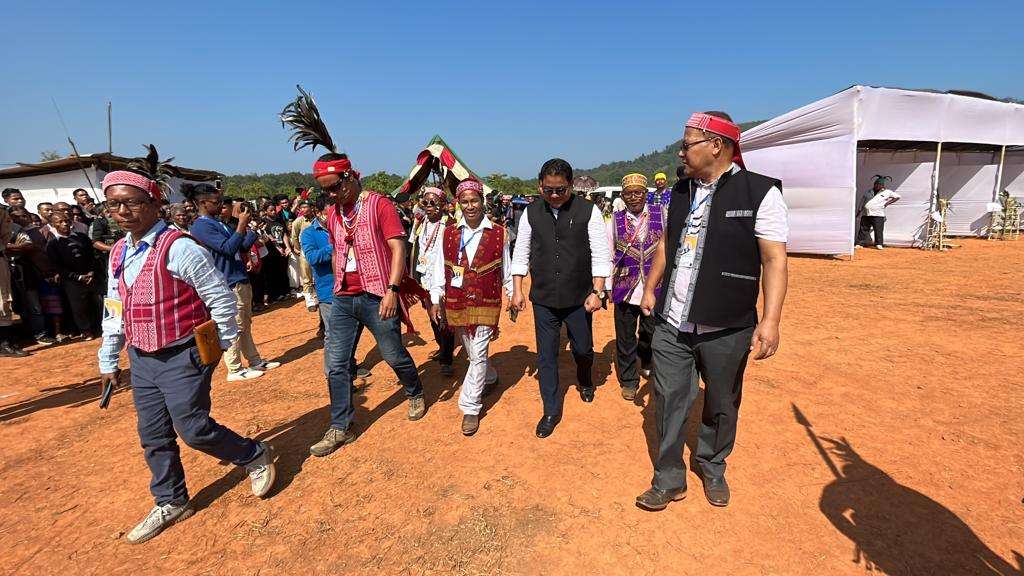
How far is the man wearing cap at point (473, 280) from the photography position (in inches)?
140

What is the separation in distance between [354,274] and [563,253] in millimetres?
1564

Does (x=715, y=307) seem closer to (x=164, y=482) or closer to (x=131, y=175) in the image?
(x=131, y=175)

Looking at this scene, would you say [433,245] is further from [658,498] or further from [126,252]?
[658,498]

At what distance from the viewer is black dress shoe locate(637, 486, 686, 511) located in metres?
2.66

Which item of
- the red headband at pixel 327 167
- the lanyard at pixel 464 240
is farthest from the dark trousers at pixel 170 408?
the lanyard at pixel 464 240

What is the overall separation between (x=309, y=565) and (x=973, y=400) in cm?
520

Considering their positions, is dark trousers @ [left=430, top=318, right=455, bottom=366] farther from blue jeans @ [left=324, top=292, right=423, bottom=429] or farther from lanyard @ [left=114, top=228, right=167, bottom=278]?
lanyard @ [left=114, top=228, right=167, bottom=278]

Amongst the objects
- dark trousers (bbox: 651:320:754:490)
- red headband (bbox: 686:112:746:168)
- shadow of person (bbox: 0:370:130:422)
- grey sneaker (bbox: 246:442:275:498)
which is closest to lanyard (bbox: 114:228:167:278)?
grey sneaker (bbox: 246:442:275:498)

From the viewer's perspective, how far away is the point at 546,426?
359 cm

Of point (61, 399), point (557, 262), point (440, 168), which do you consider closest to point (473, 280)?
point (557, 262)

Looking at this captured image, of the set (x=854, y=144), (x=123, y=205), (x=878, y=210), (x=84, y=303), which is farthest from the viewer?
(x=878, y=210)

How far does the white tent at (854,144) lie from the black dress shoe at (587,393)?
11.1 metres

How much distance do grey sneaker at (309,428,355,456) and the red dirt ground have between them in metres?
0.07

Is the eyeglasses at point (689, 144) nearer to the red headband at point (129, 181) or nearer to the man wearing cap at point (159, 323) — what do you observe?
the man wearing cap at point (159, 323)
